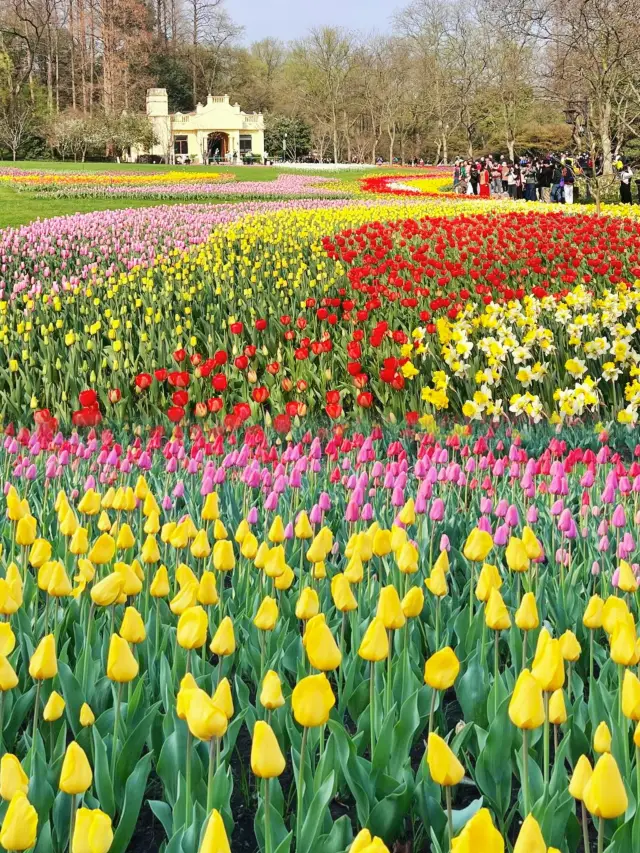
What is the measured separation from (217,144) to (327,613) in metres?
74.2

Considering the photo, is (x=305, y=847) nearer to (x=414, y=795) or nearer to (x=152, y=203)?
(x=414, y=795)

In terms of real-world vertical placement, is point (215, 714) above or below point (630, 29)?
below

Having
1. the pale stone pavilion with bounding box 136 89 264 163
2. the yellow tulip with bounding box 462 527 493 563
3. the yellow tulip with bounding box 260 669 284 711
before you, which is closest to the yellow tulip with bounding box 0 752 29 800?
the yellow tulip with bounding box 260 669 284 711

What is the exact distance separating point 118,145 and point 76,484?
171 feet

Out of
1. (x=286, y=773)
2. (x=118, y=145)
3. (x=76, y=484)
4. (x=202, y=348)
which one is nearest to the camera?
(x=286, y=773)

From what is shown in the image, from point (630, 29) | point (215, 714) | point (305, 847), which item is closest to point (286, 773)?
point (305, 847)

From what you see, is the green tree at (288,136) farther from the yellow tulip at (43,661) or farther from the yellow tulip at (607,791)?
the yellow tulip at (607,791)

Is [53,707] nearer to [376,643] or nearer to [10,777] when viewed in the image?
[10,777]

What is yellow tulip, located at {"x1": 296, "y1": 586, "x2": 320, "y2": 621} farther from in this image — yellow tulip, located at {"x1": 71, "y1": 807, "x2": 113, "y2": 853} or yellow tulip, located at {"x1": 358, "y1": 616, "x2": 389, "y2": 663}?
yellow tulip, located at {"x1": 71, "y1": 807, "x2": 113, "y2": 853}

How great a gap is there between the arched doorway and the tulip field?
67.0 m

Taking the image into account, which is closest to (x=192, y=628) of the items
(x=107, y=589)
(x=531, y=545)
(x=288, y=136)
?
(x=107, y=589)

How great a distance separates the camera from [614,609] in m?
1.55

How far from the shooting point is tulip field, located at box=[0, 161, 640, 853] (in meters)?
1.35

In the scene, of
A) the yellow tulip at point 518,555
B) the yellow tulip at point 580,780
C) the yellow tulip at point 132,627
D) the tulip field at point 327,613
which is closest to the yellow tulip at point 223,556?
the tulip field at point 327,613
